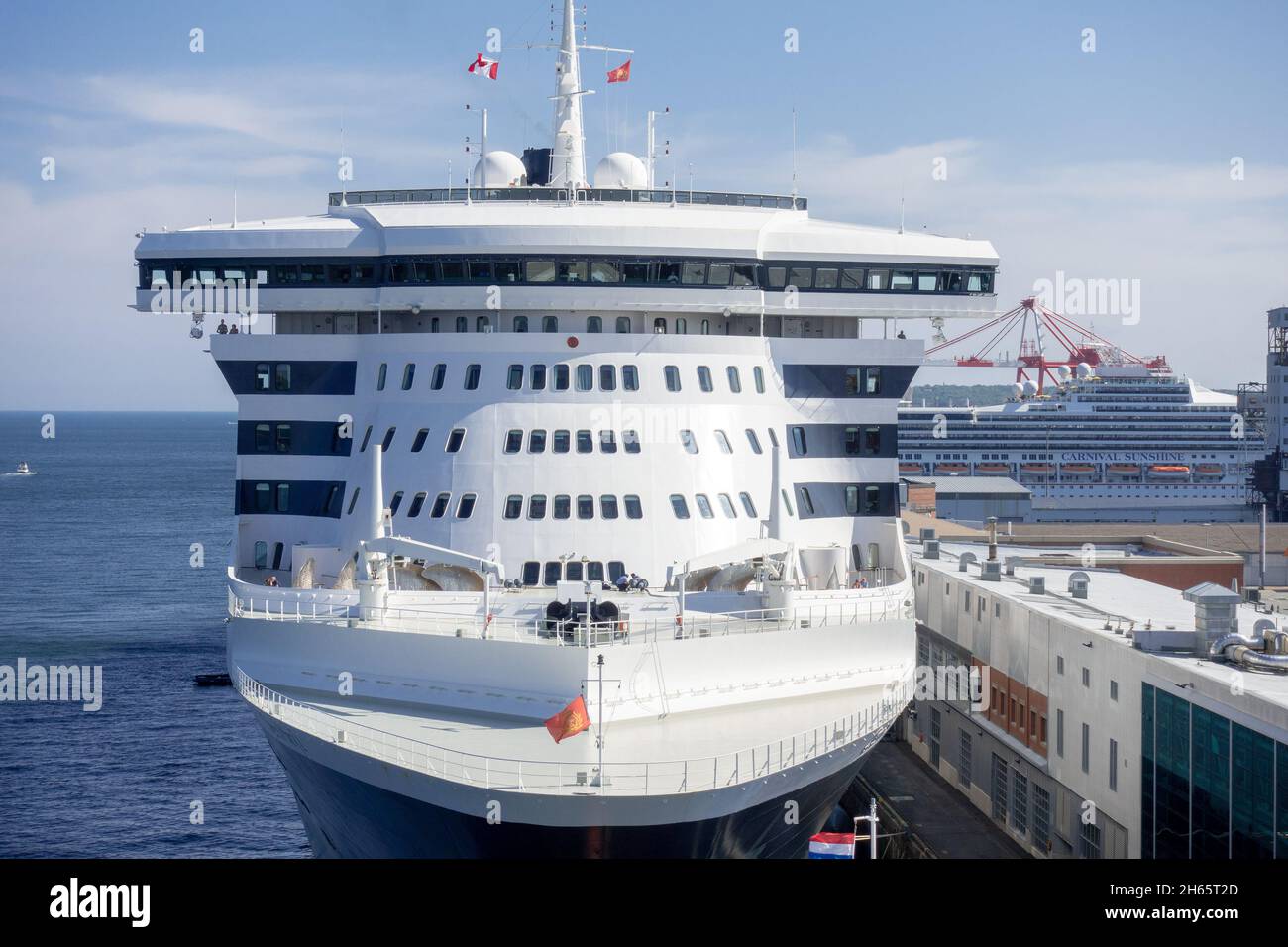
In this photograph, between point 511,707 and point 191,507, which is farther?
point 191,507

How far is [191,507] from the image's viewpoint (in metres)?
102

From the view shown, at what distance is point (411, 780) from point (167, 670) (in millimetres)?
34449

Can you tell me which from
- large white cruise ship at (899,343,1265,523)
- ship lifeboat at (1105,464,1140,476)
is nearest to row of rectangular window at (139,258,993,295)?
large white cruise ship at (899,343,1265,523)

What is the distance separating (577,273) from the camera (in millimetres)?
22203

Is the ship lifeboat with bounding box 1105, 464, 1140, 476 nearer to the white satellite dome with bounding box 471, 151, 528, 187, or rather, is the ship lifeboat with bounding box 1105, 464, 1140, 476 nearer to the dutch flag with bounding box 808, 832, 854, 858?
the white satellite dome with bounding box 471, 151, 528, 187

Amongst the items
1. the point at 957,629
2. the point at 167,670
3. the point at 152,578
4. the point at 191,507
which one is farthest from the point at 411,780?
the point at 191,507

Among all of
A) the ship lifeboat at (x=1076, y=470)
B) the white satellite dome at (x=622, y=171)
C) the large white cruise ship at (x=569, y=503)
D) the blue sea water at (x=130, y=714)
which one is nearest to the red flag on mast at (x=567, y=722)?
the large white cruise ship at (x=569, y=503)

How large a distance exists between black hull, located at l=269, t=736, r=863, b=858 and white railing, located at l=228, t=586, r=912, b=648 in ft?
6.47

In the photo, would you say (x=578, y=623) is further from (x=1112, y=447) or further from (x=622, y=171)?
(x=1112, y=447)

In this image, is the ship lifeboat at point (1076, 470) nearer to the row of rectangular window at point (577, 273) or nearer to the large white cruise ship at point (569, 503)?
the large white cruise ship at point (569, 503)

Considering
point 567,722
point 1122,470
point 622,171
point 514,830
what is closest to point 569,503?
point 567,722

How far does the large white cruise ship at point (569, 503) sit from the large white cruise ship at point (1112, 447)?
8038 cm

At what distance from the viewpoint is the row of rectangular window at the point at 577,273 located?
22.2 meters
